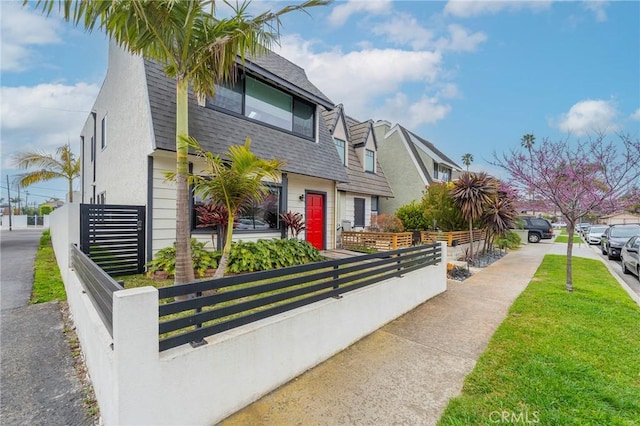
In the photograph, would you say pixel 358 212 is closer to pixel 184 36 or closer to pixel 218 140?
pixel 218 140

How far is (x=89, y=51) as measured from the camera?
31.8 feet

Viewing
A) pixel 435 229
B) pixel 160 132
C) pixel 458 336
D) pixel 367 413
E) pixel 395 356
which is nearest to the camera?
pixel 367 413

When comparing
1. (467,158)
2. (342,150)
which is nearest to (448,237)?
(342,150)

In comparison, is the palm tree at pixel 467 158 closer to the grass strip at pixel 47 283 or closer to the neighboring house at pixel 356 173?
the neighboring house at pixel 356 173

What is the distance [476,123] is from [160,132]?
50.1 feet

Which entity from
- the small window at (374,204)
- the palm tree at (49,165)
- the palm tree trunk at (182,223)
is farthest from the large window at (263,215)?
the palm tree at (49,165)

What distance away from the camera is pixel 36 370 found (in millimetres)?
3383

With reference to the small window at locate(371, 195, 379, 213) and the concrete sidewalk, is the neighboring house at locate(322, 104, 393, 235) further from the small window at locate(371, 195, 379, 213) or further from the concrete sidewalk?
the concrete sidewalk

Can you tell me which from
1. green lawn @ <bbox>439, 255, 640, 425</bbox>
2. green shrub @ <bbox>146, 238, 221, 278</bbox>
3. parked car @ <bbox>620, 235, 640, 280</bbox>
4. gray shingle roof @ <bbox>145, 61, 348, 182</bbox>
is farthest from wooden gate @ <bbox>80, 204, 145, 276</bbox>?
parked car @ <bbox>620, 235, 640, 280</bbox>

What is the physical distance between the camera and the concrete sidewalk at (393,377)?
2623mm

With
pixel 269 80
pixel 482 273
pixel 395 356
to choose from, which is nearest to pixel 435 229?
pixel 482 273

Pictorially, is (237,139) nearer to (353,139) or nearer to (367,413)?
(367,413)

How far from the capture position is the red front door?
34.1ft

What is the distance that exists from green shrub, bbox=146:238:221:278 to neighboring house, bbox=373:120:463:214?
13.8 metres
